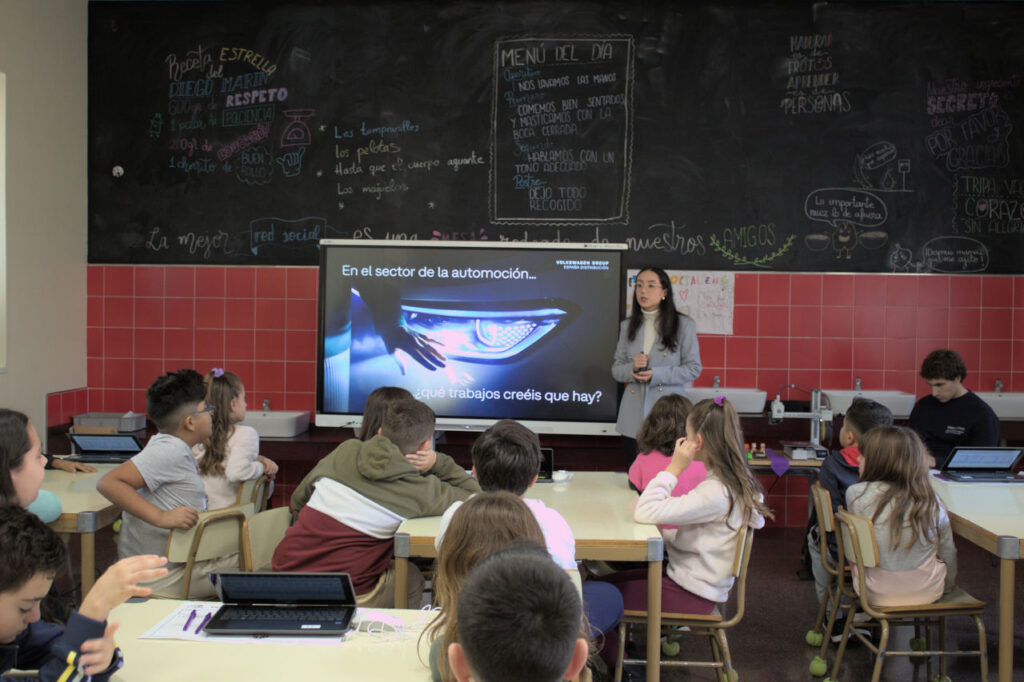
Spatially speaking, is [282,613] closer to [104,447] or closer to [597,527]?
[597,527]

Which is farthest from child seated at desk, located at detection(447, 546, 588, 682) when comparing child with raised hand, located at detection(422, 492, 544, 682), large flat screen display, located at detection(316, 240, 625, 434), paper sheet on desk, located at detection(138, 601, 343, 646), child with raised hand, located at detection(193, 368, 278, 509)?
large flat screen display, located at detection(316, 240, 625, 434)

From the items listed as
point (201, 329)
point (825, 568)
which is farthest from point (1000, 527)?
point (201, 329)

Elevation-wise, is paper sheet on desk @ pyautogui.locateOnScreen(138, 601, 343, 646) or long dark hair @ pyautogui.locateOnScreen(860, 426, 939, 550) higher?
long dark hair @ pyautogui.locateOnScreen(860, 426, 939, 550)

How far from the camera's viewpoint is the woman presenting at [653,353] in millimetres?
4797

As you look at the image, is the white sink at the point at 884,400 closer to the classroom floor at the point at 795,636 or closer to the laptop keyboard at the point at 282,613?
the classroom floor at the point at 795,636

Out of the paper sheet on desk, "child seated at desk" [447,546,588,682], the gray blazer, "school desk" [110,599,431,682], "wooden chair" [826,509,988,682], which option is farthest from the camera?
the gray blazer

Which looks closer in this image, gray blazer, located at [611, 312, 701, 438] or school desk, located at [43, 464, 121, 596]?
school desk, located at [43, 464, 121, 596]

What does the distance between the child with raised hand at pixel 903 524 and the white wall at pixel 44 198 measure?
4713 mm

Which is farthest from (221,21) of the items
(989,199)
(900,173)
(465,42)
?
(989,199)

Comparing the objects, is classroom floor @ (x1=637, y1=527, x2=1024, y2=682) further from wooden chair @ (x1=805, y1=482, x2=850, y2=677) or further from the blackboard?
the blackboard

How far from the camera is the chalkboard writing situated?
5.85 metres

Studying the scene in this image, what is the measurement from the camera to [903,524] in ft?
10.0

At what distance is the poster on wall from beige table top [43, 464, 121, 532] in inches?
135

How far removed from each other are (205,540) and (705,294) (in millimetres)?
3824
